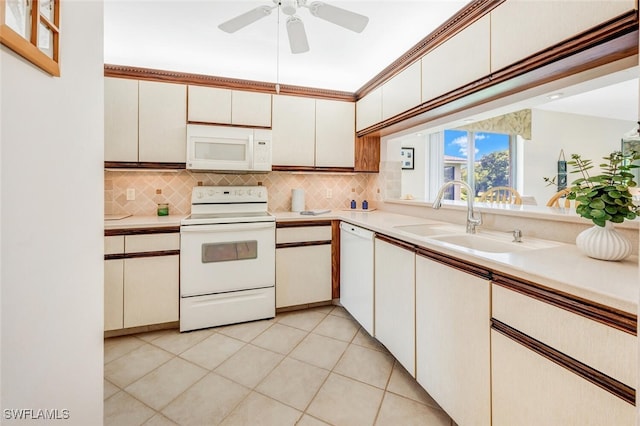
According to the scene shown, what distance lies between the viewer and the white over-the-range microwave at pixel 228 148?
2531 millimetres

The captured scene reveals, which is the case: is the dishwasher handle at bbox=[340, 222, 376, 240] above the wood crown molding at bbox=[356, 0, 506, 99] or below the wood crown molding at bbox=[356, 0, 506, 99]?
below

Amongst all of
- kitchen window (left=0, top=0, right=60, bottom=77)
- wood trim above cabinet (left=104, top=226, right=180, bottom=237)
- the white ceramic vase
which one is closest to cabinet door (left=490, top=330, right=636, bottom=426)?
the white ceramic vase

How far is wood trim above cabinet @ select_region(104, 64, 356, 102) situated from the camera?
7.85ft

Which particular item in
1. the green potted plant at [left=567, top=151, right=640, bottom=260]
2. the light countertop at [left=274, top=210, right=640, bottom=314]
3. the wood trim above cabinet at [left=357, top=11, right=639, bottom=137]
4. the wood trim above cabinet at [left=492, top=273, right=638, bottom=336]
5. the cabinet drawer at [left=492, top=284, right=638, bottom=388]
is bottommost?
the cabinet drawer at [left=492, top=284, right=638, bottom=388]

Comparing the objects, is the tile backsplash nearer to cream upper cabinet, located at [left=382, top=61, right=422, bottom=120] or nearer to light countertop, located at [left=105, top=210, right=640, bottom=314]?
cream upper cabinet, located at [left=382, top=61, right=422, bottom=120]

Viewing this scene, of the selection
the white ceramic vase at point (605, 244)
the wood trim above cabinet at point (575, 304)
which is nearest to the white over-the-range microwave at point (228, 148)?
the wood trim above cabinet at point (575, 304)

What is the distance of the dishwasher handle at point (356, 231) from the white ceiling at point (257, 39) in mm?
1574

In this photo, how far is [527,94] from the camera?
1708 mm

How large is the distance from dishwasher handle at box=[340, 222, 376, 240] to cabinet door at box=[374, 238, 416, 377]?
9 cm

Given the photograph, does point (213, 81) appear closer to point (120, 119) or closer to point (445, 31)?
point (120, 119)

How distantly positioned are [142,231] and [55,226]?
1.74 meters

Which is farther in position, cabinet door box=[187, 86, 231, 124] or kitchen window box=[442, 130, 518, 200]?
kitchen window box=[442, 130, 518, 200]

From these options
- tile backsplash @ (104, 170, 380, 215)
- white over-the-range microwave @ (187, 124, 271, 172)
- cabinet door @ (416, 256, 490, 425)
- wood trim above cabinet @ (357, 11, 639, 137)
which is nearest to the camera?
wood trim above cabinet @ (357, 11, 639, 137)

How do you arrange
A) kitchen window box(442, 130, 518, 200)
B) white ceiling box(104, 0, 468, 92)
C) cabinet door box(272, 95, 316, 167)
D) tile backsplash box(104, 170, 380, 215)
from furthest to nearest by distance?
kitchen window box(442, 130, 518, 200) → cabinet door box(272, 95, 316, 167) → tile backsplash box(104, 170, 380, 215) → white ceiling box(104, 0, 468, 92)
